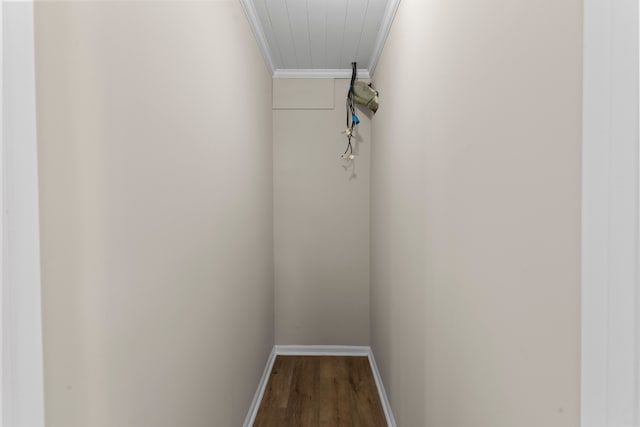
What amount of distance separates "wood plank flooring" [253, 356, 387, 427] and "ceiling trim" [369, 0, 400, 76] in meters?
2.37

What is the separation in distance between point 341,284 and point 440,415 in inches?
74.6

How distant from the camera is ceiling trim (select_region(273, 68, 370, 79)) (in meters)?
2.98

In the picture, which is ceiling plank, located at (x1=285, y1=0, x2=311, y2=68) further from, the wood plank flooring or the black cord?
the wood plank flooring

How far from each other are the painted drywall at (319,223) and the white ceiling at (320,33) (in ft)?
0.59

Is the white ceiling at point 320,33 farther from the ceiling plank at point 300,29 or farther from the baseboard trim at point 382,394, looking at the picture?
the baseboard trim at point 382,394

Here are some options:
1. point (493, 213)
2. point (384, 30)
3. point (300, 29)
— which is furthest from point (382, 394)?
point (300, 29)

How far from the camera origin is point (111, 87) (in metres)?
0.74

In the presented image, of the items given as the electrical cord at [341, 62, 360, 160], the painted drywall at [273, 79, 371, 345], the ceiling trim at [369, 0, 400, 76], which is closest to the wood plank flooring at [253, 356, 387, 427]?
the painted drywall at [273, 79, 371, 345]

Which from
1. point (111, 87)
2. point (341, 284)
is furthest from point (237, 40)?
point (341, 284)

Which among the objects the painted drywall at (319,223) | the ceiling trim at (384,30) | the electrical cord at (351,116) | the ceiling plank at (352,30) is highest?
the ceiling plank at (352,30)

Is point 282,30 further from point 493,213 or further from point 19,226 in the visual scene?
point 19,226

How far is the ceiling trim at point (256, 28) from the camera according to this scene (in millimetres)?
1919

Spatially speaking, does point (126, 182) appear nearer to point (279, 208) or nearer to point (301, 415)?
point (301, 415)

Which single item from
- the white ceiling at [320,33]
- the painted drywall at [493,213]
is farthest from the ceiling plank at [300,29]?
the painted drywall at [493,213]
